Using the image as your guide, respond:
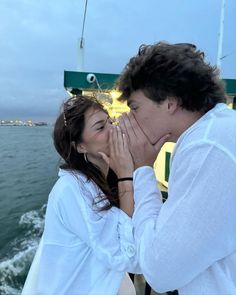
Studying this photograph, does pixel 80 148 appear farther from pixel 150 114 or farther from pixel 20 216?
pixel 20 216

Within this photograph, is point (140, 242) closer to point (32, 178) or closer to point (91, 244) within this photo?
point (91, 244)

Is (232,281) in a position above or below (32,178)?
above

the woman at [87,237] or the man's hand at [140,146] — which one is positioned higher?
the man's hand at [140,146]

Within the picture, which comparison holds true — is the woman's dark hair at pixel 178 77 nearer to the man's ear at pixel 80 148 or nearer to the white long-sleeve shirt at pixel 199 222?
the white long-sleeve shirt at pixel 199 222

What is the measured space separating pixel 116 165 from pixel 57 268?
→ 0.67m

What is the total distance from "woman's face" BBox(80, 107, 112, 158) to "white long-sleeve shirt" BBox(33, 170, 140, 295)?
1.36 ft

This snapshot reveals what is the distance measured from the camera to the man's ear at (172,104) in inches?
63.1

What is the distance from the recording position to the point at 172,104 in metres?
1.61

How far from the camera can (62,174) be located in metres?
2.24

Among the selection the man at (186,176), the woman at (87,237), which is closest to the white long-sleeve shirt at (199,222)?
the man at (186,176)

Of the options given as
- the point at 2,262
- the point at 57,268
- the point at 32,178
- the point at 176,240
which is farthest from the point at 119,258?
the point at 32,178

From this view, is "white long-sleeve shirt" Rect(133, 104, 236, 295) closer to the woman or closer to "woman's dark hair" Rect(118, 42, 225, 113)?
"woman's dark hair" Rect(118, 42, 225, 113)

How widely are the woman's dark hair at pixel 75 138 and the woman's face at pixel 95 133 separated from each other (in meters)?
0.03

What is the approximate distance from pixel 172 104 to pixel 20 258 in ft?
29.6
